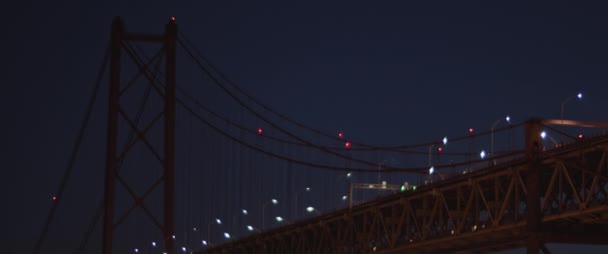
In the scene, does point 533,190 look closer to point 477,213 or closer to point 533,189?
point 533,189

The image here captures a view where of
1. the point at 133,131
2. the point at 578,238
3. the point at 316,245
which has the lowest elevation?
the point at 578,238

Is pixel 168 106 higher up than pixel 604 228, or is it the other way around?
pixel 168 106

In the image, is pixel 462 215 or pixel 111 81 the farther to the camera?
pixel 111 81

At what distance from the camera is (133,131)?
82.9m

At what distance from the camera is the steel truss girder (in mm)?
51062

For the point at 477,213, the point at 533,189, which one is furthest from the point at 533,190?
the point at 477,213

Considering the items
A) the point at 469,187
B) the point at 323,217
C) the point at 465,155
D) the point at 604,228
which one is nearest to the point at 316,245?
the point at 323,217

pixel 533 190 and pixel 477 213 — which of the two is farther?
pixel 477 213

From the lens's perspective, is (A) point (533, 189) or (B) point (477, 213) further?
(B) point (477, 213)

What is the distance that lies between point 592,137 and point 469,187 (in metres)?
10.9

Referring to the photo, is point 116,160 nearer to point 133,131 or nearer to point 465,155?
point 133,131

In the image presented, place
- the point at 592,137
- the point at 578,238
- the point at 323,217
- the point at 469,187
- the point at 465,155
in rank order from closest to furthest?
1. the point at 592,137
2. the point at 578,238
3. the point at 469,187
4. the point at 465,155
5. the point at 323,217

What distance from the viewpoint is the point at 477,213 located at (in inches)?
2366

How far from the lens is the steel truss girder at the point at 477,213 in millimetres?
51062
